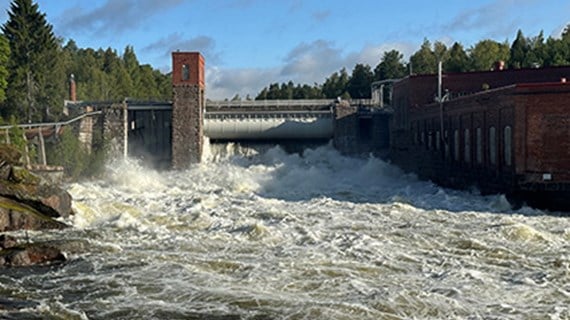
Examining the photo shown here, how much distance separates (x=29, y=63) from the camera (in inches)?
2030

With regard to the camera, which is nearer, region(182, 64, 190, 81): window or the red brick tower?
the red brick tower

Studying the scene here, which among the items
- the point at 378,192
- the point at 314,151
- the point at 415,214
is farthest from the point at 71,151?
the point at 415,214

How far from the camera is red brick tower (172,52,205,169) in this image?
3909 cm

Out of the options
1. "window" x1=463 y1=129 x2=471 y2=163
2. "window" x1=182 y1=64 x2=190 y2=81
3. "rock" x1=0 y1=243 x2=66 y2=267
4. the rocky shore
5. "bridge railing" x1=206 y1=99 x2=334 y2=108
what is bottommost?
"rock" x1=0 y1=243 x2=66 y2=267

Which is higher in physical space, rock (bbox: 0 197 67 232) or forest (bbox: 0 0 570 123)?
forest (bbox: 0 0 570 123)

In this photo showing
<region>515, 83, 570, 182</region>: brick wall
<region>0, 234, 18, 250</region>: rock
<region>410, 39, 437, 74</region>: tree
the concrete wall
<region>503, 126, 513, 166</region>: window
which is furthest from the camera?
<region>410, 39, 437, 74</region>: tree

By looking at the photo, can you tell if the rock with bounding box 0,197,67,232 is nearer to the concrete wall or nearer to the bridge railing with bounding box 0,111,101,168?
the bridge railing with bounding box 0,111,101,168

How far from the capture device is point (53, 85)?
175ft

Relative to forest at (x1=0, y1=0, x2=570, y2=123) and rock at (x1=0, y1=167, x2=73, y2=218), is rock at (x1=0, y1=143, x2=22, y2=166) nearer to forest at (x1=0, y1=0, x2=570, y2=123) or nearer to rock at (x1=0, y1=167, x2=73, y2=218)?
rock at (x1=0, y1=167, x2=73, y2=218)

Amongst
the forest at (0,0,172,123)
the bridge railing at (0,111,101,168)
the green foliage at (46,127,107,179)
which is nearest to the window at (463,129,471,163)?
the green foliage at (46,127,107,179)

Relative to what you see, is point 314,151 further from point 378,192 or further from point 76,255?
point 76,255

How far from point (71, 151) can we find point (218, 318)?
89.5 ft

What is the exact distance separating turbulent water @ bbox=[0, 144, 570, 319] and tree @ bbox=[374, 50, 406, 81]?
4281 centimetres

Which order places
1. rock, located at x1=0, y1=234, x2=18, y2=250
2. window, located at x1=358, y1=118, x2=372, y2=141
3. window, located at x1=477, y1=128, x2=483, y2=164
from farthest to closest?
window, located at x1=358, y1=118, x2=372, y2=141, window, located at x1=477, y1=128, x2=483, y2=164, rock, located at x1=0, y1=234, x2=18, y2=250
